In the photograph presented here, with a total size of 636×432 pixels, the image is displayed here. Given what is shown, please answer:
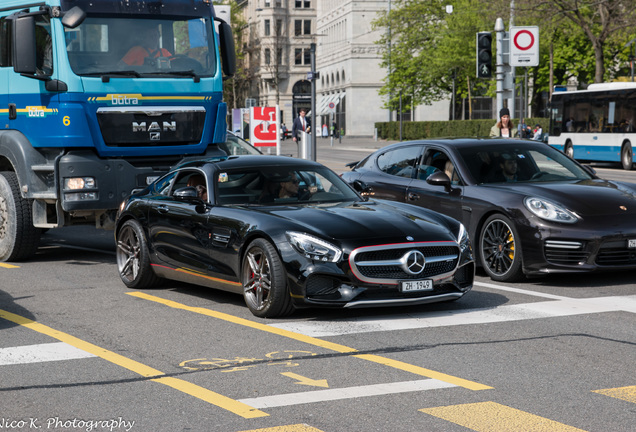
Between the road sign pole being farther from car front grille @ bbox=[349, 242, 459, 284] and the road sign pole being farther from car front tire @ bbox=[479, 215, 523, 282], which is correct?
car front grille @ bbox=[349, 242, 459, 284]

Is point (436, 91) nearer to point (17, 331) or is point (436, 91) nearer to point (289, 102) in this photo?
point (289, 102)

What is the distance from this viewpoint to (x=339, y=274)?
7.80 m

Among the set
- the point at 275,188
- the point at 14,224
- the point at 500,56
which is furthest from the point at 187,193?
the point at 500,56

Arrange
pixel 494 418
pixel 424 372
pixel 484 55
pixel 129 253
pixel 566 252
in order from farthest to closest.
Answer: pixel 484 55, pixel 129 253, pixel 566 252, pixel 424 372, pixel 494 418

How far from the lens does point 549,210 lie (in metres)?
9.84

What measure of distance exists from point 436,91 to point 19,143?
2535 inches

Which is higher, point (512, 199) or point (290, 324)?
point (512, 199)

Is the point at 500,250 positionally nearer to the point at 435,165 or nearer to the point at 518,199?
the point at 518,199

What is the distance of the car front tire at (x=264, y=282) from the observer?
26.0 feet

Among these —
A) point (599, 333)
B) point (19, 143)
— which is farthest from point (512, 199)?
point (19, 143)

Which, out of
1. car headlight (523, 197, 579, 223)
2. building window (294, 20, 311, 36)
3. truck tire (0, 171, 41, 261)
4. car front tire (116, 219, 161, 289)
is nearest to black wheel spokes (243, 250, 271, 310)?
car front tire (116, 219, 161, 289)

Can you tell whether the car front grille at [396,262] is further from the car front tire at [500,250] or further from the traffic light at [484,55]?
the traffic light at [484,55]

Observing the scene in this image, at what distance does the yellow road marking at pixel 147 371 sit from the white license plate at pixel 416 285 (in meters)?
2.33

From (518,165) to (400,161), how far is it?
1560 mm
